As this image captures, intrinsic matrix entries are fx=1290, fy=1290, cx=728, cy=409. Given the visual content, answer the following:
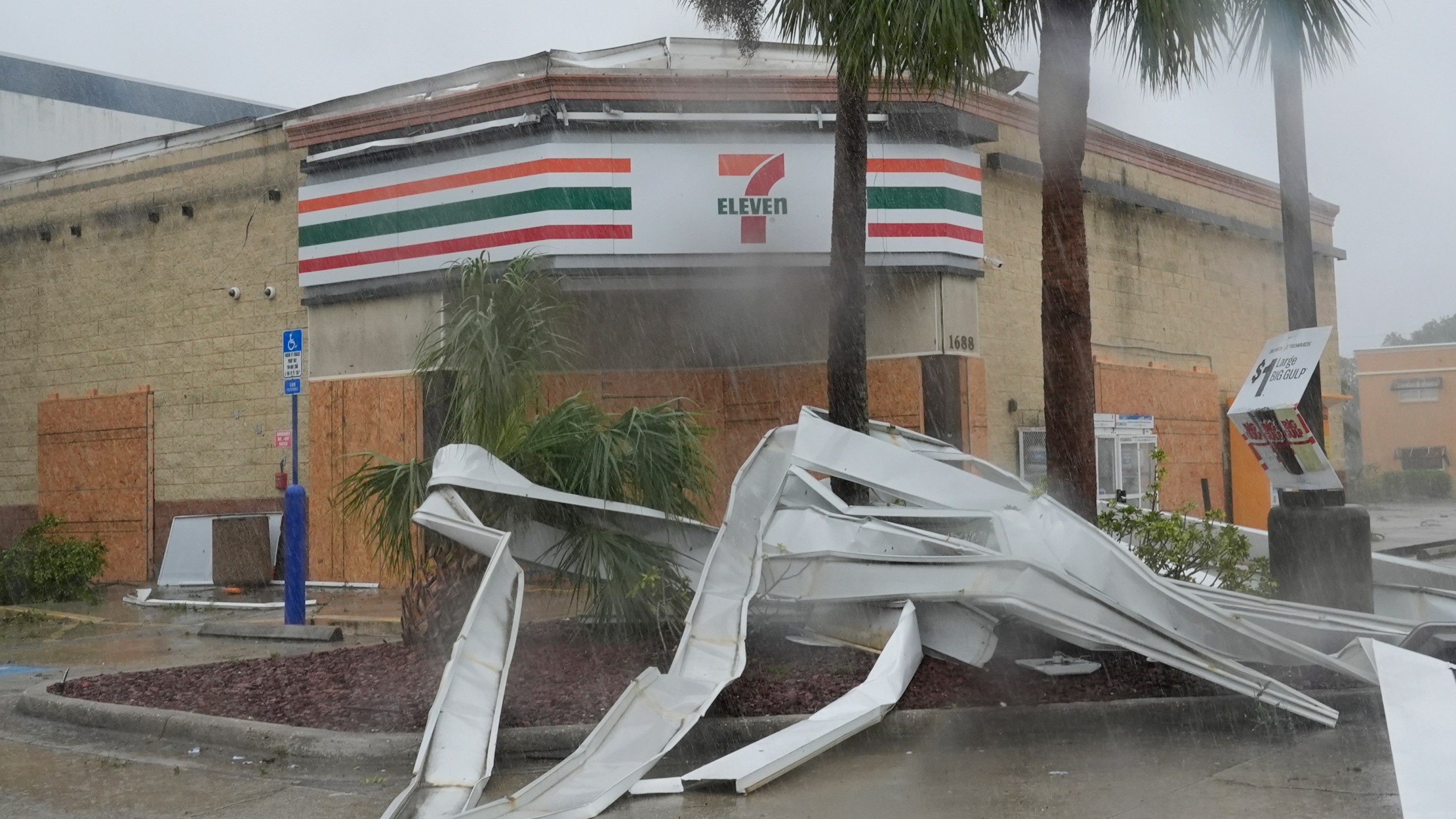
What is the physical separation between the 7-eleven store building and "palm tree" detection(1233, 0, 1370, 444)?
3.82 metres

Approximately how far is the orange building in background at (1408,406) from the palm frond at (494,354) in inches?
2075

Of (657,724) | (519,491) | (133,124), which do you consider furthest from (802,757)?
(133,124)

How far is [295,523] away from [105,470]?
9.05 metres

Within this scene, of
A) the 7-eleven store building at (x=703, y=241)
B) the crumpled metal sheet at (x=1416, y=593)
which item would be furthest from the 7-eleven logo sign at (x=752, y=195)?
the crumpled metal sheet at (x=1416, y=593)

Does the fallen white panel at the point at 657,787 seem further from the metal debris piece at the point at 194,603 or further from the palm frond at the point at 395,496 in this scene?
the metal debris piece at the point at 194,603

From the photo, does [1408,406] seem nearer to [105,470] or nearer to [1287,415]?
[105,470]

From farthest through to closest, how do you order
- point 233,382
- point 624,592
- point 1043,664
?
point 233,382 → point 624,592 → point 1043,664

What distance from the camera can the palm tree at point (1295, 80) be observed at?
943cm

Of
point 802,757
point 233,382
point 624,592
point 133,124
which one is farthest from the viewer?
point 133,124

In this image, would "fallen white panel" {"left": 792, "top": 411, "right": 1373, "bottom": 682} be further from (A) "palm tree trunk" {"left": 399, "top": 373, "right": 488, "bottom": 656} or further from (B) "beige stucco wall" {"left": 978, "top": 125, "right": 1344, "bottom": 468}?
(B) "beige stucco wall" {"left": 978, "top": 125, "right": 1344, "bottom": 468}

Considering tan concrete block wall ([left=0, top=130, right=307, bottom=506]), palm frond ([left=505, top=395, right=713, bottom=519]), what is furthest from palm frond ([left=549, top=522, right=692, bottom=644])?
tan concrete block wall ([left=0, top=130, right=307, bottom=506])

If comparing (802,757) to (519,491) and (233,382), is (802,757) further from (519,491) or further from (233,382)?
(233,382)

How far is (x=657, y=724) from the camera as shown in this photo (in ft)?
22.7

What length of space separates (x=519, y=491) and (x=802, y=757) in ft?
9.61
